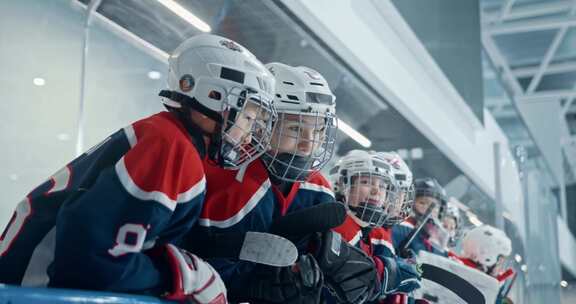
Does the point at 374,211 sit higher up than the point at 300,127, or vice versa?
the point at 300,127

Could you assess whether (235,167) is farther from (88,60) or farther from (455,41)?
(455,41)

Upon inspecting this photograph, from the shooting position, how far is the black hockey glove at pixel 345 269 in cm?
183

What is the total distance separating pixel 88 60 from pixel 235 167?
1218 mm

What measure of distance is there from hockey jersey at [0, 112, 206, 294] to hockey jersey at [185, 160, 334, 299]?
22 centimetres

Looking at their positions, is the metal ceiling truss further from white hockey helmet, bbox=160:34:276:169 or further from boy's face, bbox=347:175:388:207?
white hockey helmet, bbox=160:34:276:169

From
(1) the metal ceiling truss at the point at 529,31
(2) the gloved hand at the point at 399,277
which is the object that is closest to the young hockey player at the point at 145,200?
(2) the gloved hand at the point at 399,277

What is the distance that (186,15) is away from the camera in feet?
9.42

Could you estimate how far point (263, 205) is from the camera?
1.84 meters

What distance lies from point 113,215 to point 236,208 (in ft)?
1.60

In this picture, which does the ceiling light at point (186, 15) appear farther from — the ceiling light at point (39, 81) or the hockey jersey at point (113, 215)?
the hockey jersey at point (113, 215)

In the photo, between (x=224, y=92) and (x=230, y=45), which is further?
(x=230, y=45)

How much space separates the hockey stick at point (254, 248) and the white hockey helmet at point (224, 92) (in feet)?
0.50

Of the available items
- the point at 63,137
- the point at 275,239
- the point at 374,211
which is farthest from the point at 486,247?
the point at 275,239

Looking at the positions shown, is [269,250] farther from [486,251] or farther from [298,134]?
[486,251]
